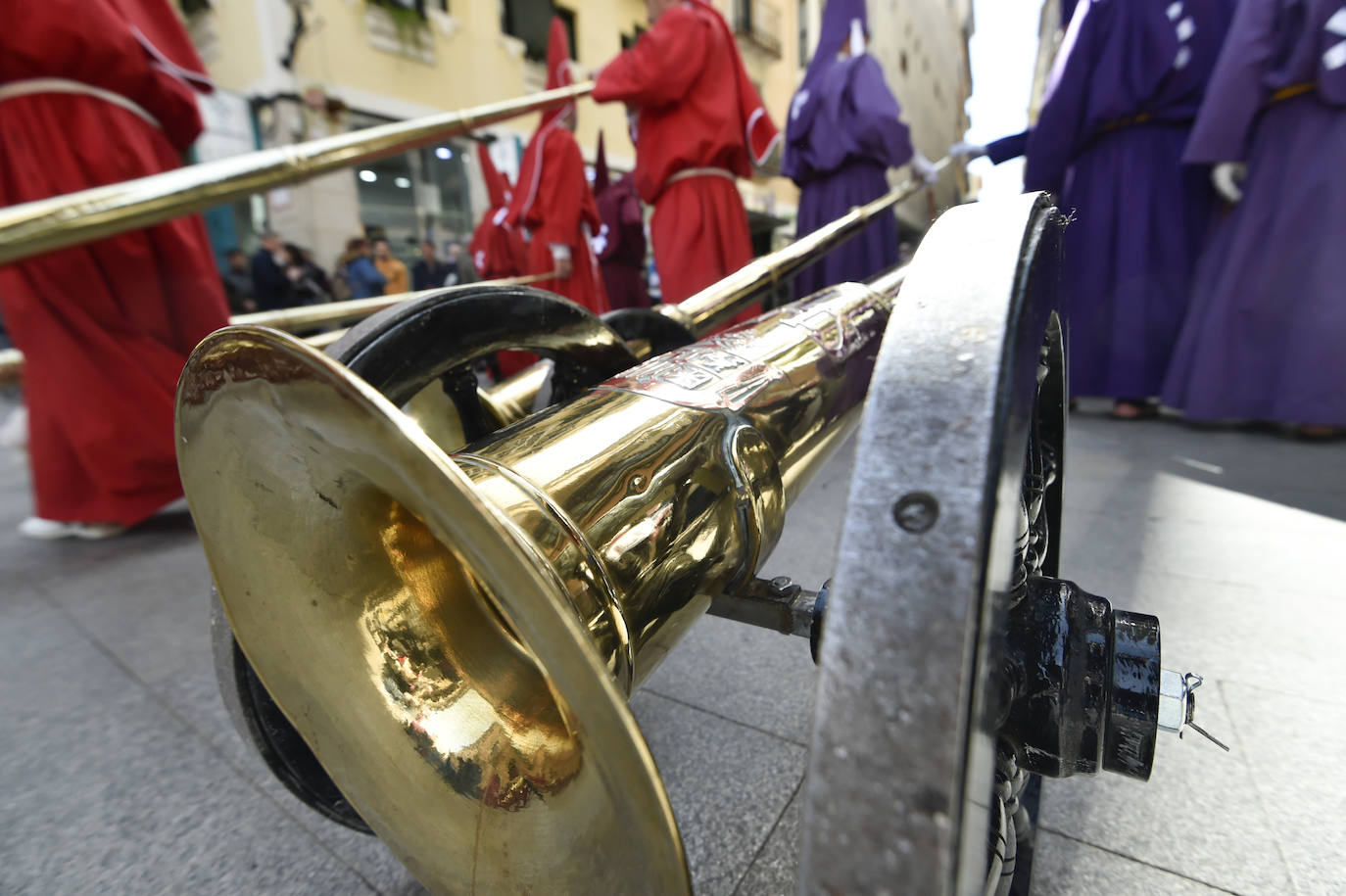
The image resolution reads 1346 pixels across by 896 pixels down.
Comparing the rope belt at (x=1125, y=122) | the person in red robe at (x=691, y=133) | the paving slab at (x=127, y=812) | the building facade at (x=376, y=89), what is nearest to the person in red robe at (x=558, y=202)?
the person in red robe at (x=691, y=133)

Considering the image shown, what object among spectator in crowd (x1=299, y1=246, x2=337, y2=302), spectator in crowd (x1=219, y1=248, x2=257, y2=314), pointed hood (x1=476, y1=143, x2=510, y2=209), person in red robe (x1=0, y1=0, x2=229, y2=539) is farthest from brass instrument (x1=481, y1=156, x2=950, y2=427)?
spectator in crowd (x1=299, y1=246, x2=337, y2=302)

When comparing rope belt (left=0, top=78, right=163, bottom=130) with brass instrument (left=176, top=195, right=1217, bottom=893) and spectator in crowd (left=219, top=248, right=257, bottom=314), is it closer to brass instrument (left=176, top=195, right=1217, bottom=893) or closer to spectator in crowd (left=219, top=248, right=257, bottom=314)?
brass instrument (left=176, top=195, right=1217, bottom=893)

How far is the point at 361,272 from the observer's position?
269 inches

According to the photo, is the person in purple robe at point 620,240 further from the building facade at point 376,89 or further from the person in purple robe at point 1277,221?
the person in purple robe at point 1277,221

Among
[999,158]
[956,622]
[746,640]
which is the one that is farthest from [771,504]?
[999,158]

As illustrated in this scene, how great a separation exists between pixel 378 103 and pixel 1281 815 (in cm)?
983

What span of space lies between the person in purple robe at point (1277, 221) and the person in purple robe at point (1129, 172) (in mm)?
236

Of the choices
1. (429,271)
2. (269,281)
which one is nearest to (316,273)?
(269,281)

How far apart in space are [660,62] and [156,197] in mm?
1926

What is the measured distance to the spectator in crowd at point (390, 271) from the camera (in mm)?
7094

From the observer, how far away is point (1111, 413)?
3064mm

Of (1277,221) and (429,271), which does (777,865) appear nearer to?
(1277,221)

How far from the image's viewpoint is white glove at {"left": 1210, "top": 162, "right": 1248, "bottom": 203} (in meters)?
2.49

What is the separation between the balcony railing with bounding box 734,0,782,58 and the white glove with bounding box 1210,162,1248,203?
12.2 m
